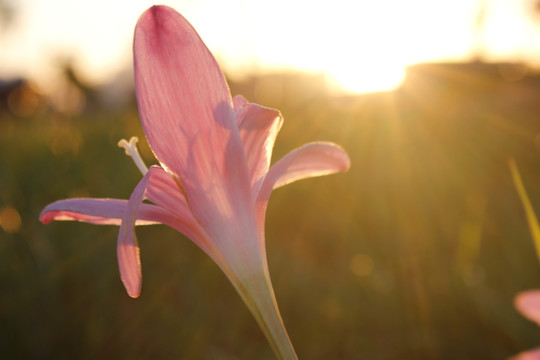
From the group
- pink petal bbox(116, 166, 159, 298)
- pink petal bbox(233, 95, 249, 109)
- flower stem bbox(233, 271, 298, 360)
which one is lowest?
flower stem bbox(233, 271, 298, 360)

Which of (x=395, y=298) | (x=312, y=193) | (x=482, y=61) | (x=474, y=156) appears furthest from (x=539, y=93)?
(x=395, y=298)

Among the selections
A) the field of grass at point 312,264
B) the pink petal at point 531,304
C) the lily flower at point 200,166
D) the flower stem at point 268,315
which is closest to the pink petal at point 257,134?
the lily flower at point 200,166

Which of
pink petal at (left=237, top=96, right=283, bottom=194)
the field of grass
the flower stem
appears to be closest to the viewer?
the flower stem

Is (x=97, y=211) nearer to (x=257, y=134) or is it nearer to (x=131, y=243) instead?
(x=131, y=243)

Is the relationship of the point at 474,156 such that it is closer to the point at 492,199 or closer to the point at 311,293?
the point at 492,199

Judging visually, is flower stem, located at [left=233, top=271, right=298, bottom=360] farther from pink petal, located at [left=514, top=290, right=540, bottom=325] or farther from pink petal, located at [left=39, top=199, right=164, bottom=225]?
pink petal, located at [left=514, top=290, right=540, bottom=325]

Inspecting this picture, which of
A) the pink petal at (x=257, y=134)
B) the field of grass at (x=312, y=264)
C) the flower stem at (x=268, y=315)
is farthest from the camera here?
the field of grass at (x=312, y=264)

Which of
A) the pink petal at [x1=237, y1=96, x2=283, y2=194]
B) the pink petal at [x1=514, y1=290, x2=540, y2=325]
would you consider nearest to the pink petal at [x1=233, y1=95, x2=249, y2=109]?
the pink petal at [x1=237, y1=96, x2=283, y2=194]

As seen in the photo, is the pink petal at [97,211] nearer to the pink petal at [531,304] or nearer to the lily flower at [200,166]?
the lily flower at [200,166]
